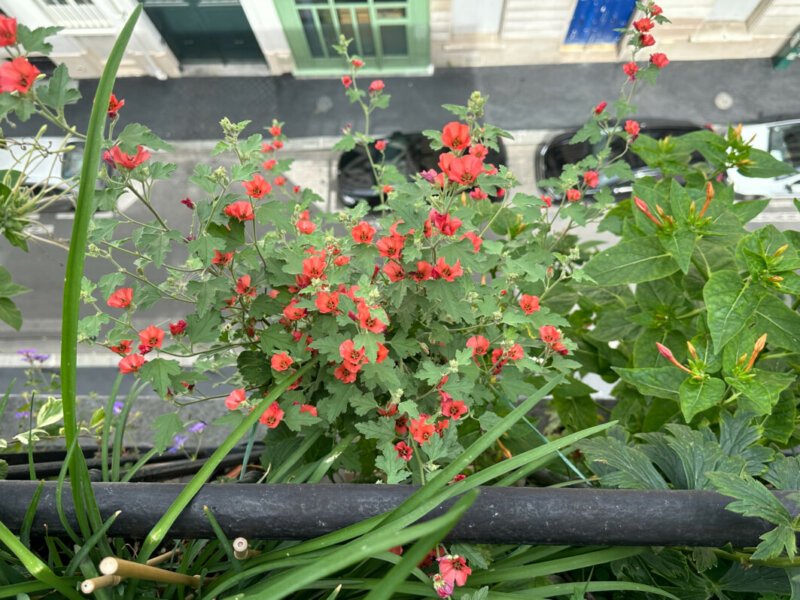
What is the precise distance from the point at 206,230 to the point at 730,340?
3.77 feet

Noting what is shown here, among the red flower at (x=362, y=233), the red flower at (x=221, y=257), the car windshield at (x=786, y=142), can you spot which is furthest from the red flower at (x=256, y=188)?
the car windshield at (x=786, y=142)

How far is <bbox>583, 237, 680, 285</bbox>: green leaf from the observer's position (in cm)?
138

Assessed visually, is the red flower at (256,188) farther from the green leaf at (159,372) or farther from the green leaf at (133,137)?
the green leaf at (159,372)

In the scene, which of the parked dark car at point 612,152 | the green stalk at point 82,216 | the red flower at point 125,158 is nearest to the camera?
the green stalk at point 82,216

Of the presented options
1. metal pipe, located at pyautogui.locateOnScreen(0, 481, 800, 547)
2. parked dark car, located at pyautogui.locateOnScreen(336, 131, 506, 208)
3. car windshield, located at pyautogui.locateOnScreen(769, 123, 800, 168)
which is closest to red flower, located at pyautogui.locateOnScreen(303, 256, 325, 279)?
metal pipe, located at pyautogui.locateOnScreen(0, 481, 800, 547)

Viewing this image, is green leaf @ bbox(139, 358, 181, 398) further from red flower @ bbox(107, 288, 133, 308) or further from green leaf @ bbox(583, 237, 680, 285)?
green leaf @ bbox(583, 237, 680, 285)

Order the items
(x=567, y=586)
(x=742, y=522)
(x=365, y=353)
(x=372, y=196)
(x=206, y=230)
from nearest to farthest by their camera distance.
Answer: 1. (x=742, y=522)
2. (x=567, y=586)
3. (x=365, y=353)
4. (x=206, y=230)
5. (x=372, y=196)

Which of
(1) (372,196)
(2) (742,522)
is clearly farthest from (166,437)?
(1) (372,196)

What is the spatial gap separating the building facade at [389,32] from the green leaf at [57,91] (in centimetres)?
612

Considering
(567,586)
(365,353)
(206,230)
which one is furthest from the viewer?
(206,230)

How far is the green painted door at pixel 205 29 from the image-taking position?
6.27 meters

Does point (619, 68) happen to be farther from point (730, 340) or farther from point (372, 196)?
point (730, 340)

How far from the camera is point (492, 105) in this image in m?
7.14

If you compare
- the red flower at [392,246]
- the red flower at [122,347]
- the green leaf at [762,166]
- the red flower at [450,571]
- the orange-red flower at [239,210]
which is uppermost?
the green leaf at [762,166]
